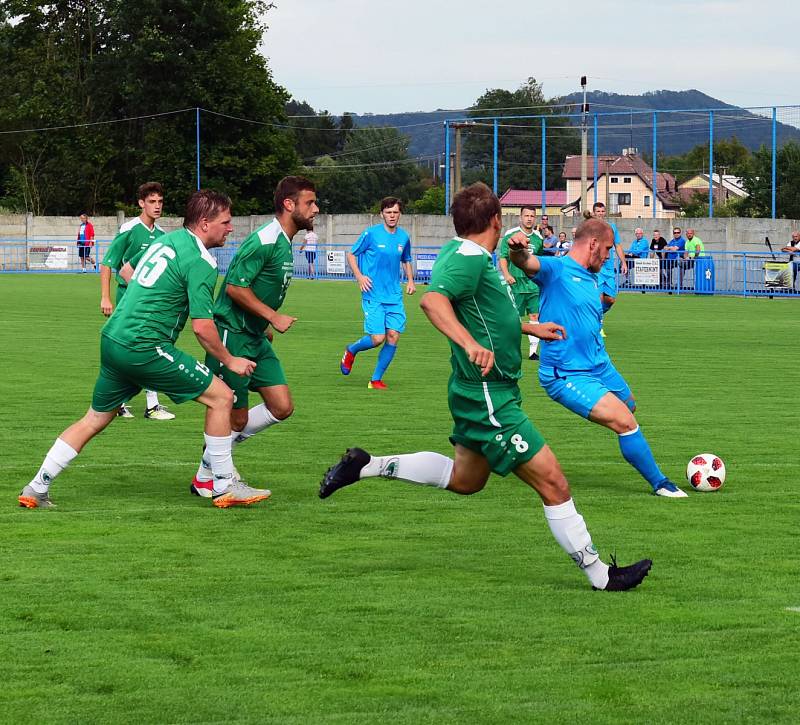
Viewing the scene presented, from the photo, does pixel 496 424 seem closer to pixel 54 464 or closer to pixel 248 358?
pixel 248 358

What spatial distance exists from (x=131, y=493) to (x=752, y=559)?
3.91 metres

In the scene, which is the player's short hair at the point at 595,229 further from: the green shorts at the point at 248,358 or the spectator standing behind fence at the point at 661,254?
the spectator standing behind fence at the point at 661,254

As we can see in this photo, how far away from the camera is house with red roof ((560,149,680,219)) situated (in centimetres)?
9721

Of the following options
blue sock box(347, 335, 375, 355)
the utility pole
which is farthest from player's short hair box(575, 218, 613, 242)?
the utility pole

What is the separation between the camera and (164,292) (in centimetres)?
762

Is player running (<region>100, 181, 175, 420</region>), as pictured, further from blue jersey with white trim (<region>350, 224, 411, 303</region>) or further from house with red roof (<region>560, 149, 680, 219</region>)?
house with red roof (<region>560, 149, 680, 219</region>)

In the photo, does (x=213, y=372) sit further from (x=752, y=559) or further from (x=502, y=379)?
(x=752, y=559)

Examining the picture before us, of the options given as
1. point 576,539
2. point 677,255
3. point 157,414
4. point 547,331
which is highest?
point 677,255

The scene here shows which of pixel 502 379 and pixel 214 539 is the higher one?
pixel 502 379

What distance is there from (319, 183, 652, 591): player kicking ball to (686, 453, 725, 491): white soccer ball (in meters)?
2.63

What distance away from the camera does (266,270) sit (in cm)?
833

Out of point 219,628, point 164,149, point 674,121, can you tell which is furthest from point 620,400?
point 164,149

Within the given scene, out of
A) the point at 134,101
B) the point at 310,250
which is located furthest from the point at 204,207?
the point at 134,101

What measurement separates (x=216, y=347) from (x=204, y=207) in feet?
2.80
